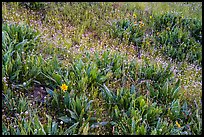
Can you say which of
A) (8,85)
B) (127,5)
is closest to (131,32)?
(127,5)

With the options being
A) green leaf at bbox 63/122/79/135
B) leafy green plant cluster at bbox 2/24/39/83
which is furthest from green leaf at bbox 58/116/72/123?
leafy green plant cluster at bbox 2/24/39/83

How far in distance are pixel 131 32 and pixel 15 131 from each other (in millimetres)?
4017

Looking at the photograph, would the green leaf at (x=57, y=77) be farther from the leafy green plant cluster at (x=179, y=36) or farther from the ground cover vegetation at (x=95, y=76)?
the leafy green plant cluster at (x=179, y=36)

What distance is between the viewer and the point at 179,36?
6.24m

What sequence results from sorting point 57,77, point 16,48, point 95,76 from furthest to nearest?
point 16,48 → point 95,76 → point 57,77

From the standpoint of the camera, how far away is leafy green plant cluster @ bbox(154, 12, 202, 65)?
233 inches

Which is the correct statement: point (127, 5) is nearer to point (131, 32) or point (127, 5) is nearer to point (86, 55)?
point (131, 32)

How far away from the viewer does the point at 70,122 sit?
3352 mm

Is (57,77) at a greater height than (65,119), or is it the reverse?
(57,77)

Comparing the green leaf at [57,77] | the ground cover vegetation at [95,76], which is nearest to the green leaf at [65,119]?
the ground cover vegetation at [95,76]

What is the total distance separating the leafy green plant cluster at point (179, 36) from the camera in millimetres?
5908

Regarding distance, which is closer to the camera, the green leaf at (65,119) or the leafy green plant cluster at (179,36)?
the green leaf at (65,119)

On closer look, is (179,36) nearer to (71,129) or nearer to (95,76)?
(95,76)

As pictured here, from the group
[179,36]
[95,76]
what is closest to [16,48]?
[95,76]
